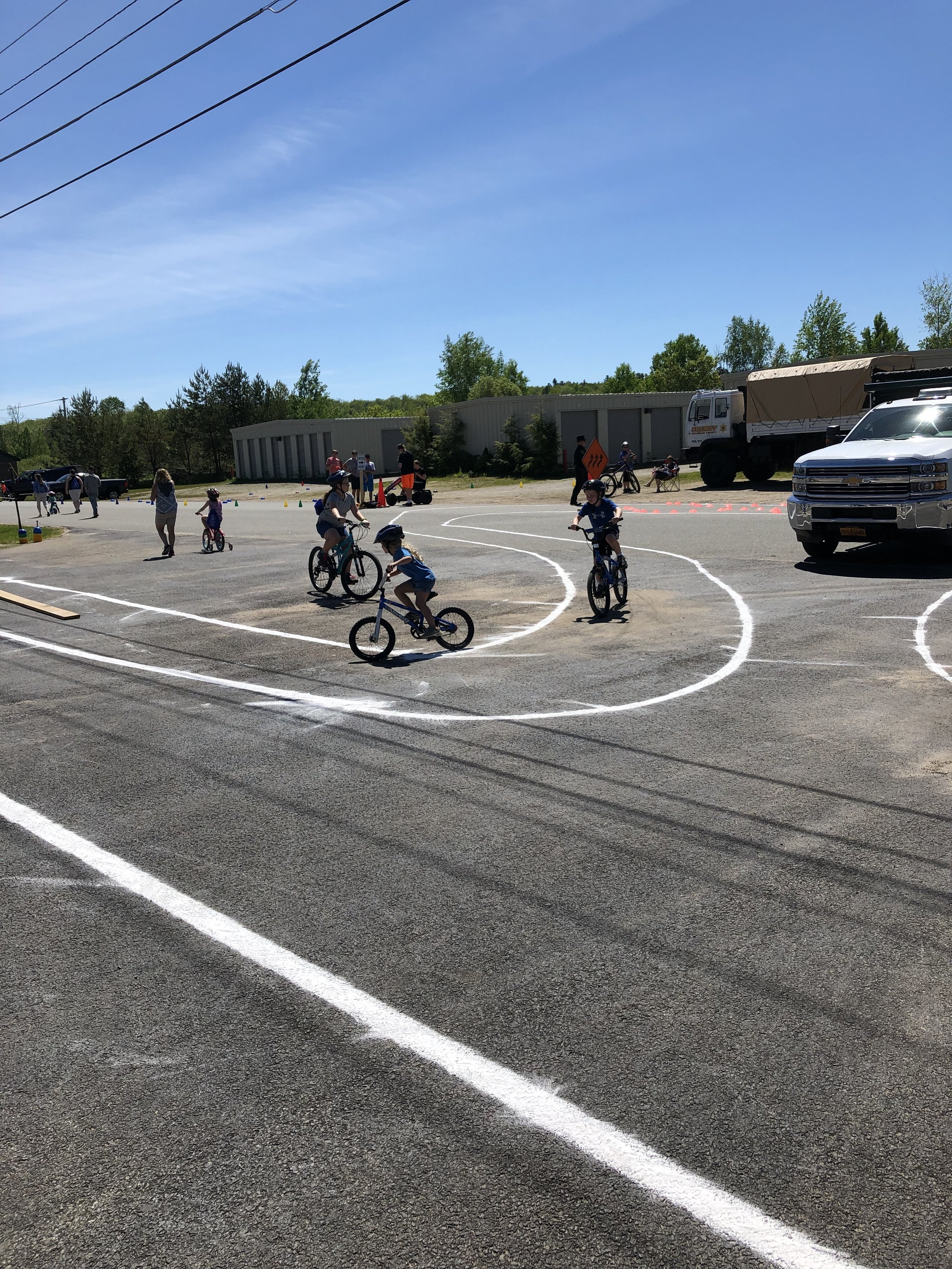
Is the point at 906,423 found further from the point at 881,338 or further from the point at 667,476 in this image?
the point at 881,338

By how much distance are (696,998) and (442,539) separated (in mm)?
18668

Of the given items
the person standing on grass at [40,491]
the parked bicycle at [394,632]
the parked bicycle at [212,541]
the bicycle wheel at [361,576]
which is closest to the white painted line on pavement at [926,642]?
the parked bicycle at [394,632]

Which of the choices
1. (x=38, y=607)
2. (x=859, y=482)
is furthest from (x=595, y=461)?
(x=38, y=607)

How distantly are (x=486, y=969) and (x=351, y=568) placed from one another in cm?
1080

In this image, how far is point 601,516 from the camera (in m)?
12.4

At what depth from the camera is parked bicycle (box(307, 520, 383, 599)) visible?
14.6 m

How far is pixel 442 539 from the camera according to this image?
22.3 meters

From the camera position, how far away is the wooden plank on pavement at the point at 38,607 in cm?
1470

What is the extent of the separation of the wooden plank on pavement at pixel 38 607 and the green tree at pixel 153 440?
224ft

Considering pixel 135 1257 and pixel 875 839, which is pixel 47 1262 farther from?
pixel 875 839

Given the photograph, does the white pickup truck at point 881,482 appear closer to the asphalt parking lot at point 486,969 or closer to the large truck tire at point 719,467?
the asphalt parking lot at point 486,969

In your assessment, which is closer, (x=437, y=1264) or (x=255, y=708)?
(x=437, y=1264)

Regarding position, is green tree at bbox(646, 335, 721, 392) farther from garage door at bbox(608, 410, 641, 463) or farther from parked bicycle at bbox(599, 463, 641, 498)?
parked bicycle at bbox(599, 463, 641, 498)

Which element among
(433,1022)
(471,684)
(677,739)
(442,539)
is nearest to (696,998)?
(433,1022)
